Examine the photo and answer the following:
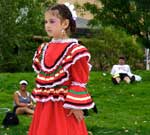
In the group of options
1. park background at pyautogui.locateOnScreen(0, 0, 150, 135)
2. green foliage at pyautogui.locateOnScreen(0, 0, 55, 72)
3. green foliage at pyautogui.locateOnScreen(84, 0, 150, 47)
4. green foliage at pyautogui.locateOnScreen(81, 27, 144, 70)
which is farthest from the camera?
green foliage at pyautogui.locateOnScreen(81, 27, 144, 70)

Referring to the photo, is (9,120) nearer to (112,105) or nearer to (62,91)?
(112,105)

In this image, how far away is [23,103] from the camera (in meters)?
11.6

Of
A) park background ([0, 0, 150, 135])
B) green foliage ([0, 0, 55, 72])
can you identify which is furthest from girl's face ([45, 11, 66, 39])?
green foliage ([0, 0, 55, 72])

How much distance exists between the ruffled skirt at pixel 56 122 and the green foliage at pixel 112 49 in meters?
22.5

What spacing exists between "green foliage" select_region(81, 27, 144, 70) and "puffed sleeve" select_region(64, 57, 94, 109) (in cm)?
2252

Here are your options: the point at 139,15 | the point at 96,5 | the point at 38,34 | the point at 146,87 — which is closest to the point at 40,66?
the point at 146,87

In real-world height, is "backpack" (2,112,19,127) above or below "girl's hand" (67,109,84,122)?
below

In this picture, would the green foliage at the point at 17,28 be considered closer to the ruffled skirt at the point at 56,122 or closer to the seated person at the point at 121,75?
the seated person at the point at 121,75

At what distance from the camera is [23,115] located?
11281 millimetres

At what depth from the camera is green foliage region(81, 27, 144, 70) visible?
2794cm

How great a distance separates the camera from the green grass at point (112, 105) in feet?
30.6

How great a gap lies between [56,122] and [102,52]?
2327 centimetres

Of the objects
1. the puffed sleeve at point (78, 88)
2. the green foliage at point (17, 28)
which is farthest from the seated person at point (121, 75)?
the puffed sleeve at point (78, 88)

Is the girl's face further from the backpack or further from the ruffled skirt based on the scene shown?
the backpack
